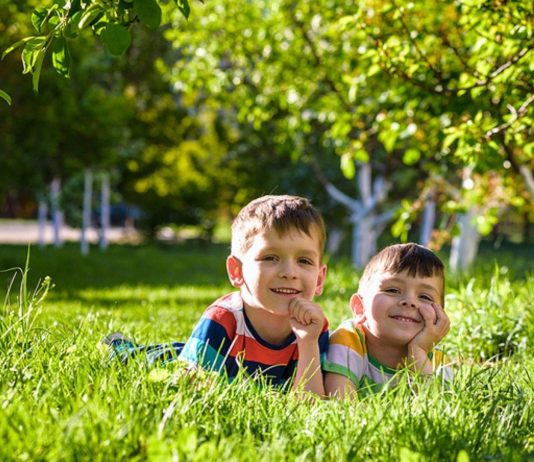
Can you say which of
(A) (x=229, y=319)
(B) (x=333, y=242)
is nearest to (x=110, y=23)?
(A) (x=229, y=319)

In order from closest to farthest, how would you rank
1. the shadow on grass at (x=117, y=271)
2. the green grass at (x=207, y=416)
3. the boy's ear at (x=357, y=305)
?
1. the green grass at (x=207, y=416)
2. the boy's ear at (x=357, y=305)
3. the shadow on grass at (x=117, y=271)

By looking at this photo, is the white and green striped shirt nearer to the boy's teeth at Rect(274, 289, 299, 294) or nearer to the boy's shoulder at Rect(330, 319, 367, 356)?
the boy's shoulder at Rect(330, 319, 367, 356)

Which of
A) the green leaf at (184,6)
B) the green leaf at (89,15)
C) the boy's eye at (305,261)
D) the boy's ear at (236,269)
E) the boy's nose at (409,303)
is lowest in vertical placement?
the boy's nose at (409,303)

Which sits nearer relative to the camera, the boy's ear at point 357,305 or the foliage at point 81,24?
the foliage at point 81,24

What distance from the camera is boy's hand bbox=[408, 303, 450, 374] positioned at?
346 centimetres

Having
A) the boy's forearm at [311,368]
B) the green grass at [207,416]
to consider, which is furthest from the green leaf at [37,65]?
the boy's forearm at [311,368]

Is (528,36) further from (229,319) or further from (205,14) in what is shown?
(205,14)

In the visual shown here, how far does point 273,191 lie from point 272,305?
1285mm

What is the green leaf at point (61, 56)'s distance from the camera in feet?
9.61

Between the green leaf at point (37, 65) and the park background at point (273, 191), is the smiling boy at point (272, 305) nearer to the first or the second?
the park background at point (273, 191)

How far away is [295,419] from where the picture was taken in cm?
273

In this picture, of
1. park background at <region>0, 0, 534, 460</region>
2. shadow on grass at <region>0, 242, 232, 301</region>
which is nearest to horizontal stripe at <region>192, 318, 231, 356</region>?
park background at <region>0, 0, 534, 460</region>

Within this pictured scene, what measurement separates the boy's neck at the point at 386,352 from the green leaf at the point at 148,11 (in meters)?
1.70

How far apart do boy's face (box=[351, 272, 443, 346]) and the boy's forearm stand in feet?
1.13
